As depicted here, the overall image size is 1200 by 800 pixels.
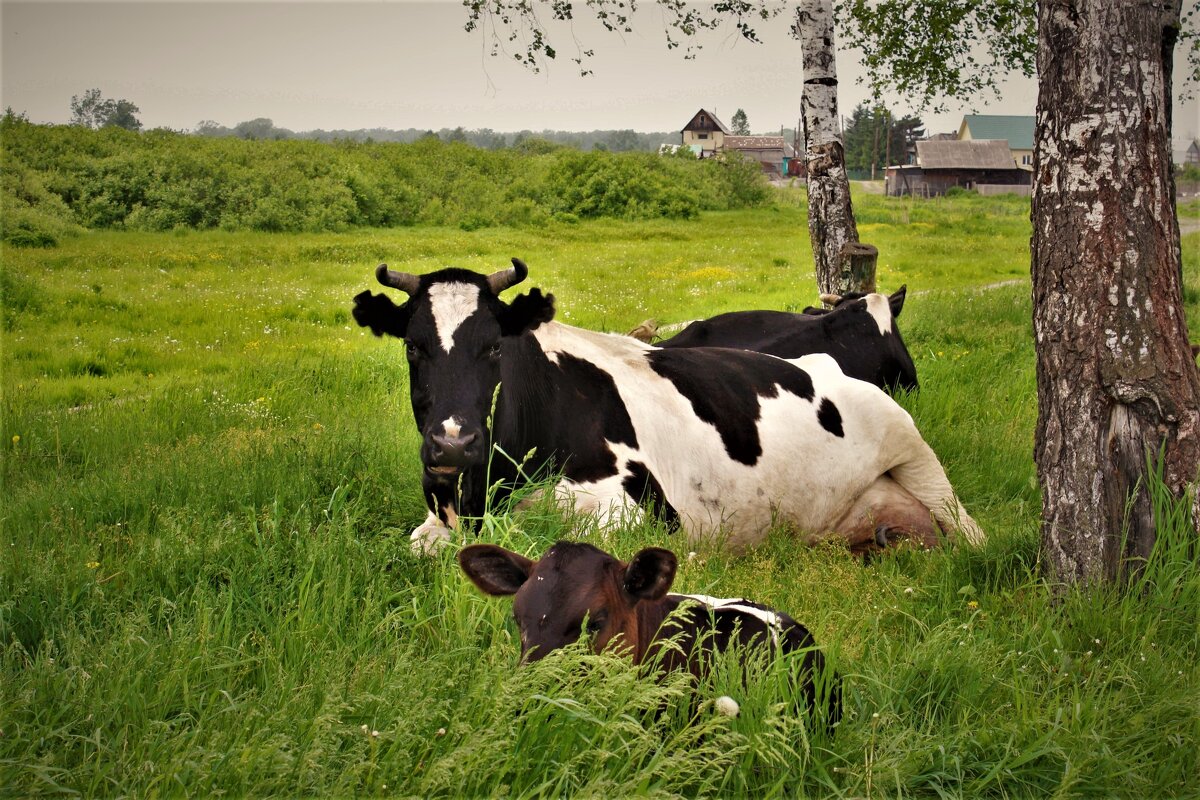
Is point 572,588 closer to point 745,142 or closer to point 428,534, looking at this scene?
point 428,534

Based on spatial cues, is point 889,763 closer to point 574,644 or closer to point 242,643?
point 574,644

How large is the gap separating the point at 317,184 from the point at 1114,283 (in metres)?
29.7

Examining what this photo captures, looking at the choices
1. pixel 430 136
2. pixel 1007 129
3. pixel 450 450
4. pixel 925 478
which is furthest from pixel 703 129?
pixel 450 450

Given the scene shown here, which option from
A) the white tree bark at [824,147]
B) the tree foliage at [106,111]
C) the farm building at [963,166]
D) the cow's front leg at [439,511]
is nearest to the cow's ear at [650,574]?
the cow's front leg at [439,511]

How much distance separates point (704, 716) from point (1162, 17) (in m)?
3.85

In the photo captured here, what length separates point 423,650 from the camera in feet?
12.0

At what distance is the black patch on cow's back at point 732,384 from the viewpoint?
22.1 ft

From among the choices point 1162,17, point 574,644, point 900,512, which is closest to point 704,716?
point 574,644

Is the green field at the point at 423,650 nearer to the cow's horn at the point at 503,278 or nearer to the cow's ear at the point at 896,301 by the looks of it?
the cow's horn at the point at 503,278

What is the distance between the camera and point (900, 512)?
23.8 ft

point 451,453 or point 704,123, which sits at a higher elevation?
point 704,123

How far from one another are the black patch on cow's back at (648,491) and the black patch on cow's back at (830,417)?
1586 mm

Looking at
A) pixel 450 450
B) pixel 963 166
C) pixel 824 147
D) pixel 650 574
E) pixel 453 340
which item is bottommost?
pixel 650 574

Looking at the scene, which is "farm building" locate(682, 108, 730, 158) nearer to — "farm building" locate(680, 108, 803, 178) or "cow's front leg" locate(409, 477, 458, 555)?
"farm building" locate(680, 108, 803, 178)
